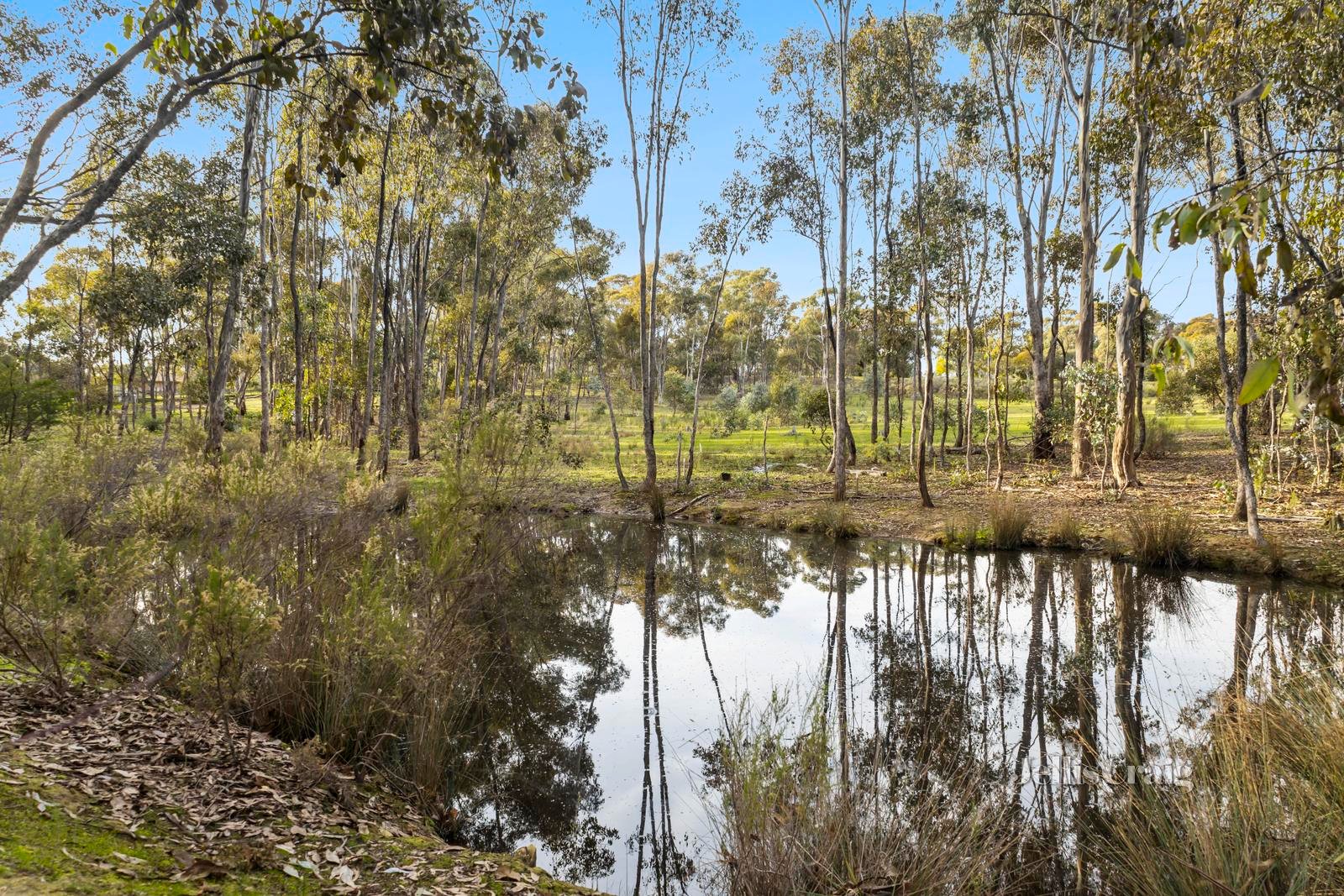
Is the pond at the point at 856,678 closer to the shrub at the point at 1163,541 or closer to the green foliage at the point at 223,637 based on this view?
the shrub at the point at 1163,541

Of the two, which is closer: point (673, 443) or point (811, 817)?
point (811, 817)

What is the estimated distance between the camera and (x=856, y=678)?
623cm

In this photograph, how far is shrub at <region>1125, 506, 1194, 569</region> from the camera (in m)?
10.1

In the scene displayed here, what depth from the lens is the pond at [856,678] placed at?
4160 mm

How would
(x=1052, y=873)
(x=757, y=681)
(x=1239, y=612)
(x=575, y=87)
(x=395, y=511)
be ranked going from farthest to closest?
(x=395, y=511)
(x=1239, y=612)
(x=757, y=681)
(x=1052, y=873)
(x=575, y=87)

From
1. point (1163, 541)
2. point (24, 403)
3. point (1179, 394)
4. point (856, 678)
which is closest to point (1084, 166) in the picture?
point (1163, 541)

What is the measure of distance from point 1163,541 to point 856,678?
6.71 m

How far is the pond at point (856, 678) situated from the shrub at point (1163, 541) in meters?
0.38

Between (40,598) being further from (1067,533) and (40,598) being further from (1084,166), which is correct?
(1084,166)

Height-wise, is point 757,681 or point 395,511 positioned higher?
point 395,511

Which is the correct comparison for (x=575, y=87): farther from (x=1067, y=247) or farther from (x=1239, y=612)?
(x=1067, y=247)

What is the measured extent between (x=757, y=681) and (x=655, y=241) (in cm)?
1366

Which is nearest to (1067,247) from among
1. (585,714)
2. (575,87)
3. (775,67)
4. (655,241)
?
(775,67)

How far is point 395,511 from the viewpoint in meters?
12.2
